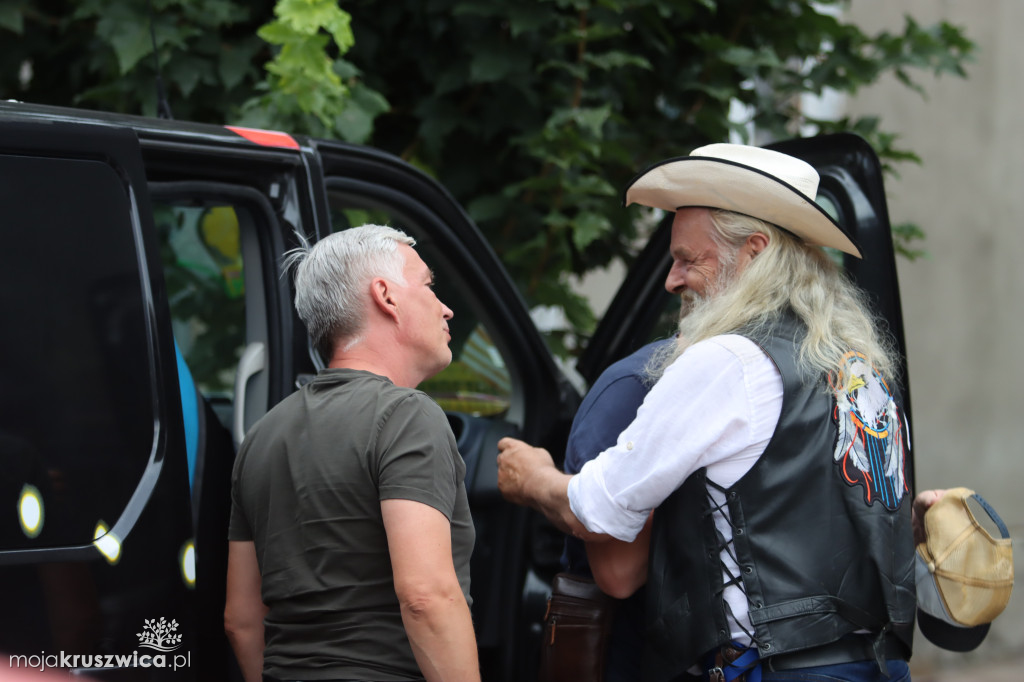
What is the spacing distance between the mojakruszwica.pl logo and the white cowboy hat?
4.26ft

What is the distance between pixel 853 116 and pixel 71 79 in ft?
14.2

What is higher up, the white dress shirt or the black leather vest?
the white dress shirt

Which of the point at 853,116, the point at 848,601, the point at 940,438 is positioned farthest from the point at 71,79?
the point at 940,438

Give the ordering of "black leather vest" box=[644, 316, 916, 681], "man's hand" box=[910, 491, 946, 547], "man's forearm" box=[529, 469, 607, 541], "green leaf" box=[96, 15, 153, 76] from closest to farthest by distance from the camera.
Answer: "black leather vest" box=[644, 316, 916, 681] < "man's forearm" box=[529, 469, 607, 541] < "man's hand" box=[910, 491, 946, 547] < "green leaf" box=[96, 15, 153, 76]

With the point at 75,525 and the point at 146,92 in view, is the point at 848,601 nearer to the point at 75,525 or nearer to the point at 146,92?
the point at 75,525

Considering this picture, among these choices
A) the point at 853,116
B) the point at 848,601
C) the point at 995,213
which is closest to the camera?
the point at 848,601

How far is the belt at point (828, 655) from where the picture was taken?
187 centimetres

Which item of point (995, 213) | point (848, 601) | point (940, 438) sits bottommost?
point (940, 438)

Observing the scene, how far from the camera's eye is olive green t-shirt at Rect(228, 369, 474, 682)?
1.71 metres

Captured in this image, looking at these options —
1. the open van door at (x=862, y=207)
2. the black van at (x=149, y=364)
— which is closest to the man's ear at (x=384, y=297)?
the black van at (x=149, y=364)

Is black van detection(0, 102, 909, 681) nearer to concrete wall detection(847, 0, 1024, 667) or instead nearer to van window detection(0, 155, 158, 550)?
van window detection(0, 155, 158, 550)

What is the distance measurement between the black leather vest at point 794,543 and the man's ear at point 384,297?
625 millimetres

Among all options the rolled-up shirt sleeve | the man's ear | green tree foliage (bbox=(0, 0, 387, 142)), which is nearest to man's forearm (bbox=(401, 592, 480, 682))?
the rolled-up shirt sleeve

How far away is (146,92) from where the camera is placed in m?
3.72
